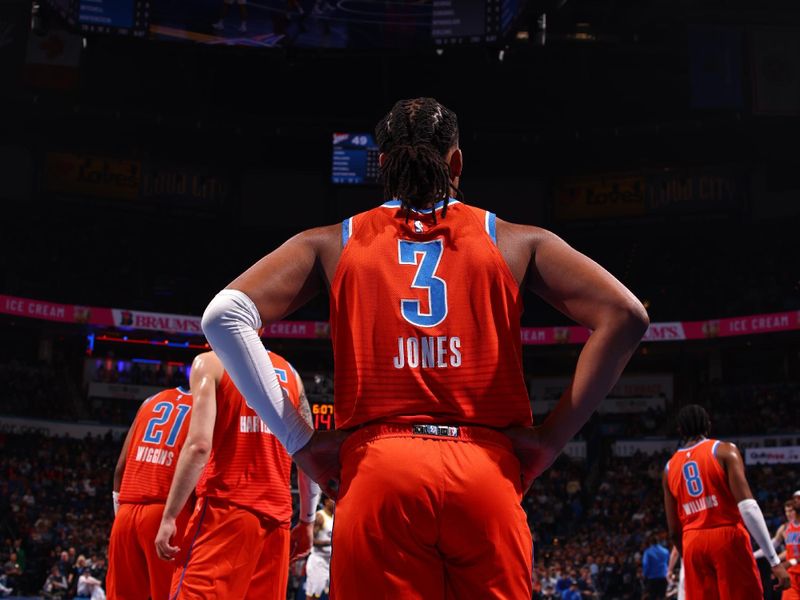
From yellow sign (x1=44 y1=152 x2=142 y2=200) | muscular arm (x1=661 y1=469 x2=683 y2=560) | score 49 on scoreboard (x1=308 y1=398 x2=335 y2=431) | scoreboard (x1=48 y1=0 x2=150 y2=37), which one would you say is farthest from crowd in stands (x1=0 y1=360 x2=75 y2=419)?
muscular arm (x1=661 y1=469 x2=683 y2=560)

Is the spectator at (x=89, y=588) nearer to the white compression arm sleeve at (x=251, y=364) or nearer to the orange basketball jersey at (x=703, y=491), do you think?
the orange basketball jersey at (x=703, y=491)

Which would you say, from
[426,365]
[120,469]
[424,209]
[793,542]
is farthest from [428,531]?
[793,542]

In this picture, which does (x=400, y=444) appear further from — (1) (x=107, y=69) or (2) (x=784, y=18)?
(1) (x=107, y=69)

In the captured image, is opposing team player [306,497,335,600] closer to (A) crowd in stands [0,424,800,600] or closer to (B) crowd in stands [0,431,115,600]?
(B) crowd in stands [0,431,115,600]

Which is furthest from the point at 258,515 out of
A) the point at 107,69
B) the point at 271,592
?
the point at 107,69

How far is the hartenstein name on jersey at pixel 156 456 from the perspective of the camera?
5.72 metres

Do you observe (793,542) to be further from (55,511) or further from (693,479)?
(55,511)

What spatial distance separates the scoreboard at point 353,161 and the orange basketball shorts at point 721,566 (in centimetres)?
1988

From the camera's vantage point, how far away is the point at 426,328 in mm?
2371

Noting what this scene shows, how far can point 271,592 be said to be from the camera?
4.68 meters

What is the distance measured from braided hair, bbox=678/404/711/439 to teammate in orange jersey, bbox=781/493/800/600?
9.18ft

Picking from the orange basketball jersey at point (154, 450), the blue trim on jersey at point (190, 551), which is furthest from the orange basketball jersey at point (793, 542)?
the blue trim on jersey at point (190, 551)

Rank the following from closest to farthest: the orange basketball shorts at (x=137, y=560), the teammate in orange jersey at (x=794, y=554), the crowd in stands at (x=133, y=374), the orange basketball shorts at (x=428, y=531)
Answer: the orange basketball shorts at (x=428, y=531)
the orange basketball shorts at (x=137, y=560)
the teammate in orange jersey at (x=794, y=554)
the crowd in stands at (x=133, y=374)

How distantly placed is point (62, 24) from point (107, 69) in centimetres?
1522
